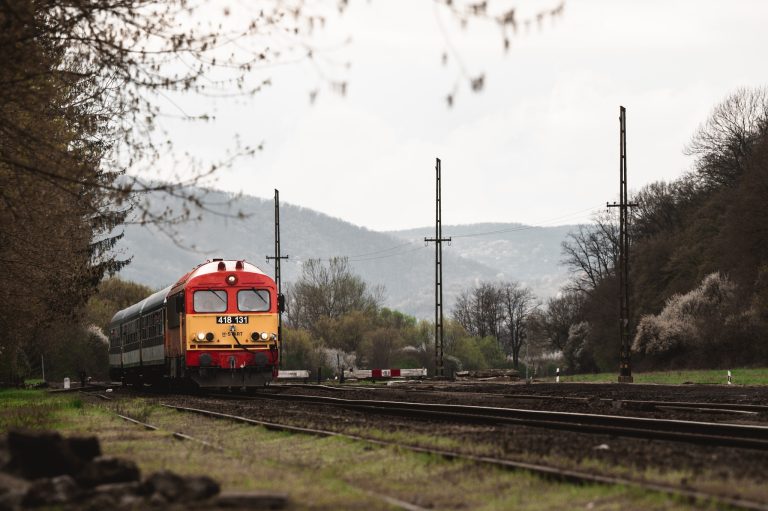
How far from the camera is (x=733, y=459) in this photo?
1157cm

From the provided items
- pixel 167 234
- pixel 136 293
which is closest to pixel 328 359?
pixel 136 293

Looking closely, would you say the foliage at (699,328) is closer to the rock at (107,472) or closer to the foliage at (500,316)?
the rock at (107,472)

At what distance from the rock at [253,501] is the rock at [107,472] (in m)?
1.26

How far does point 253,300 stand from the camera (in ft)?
103

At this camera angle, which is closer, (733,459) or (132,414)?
(733,459)

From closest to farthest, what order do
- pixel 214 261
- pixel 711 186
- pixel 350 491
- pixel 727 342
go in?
pixel 350 491, pixel 214 261, pixel 727 342, pixel 711 186

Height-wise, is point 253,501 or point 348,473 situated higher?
point 253,501

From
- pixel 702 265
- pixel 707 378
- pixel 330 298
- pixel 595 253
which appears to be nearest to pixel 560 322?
pixel 595 253

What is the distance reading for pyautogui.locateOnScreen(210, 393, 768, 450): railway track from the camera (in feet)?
45.8

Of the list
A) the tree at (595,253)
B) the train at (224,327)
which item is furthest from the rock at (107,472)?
the tree at (595,253)

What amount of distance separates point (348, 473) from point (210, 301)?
1988 centimetres

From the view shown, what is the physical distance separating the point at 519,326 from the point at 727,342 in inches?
3070

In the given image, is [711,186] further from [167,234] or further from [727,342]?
[167,234]

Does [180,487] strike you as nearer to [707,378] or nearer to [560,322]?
[707,378]
